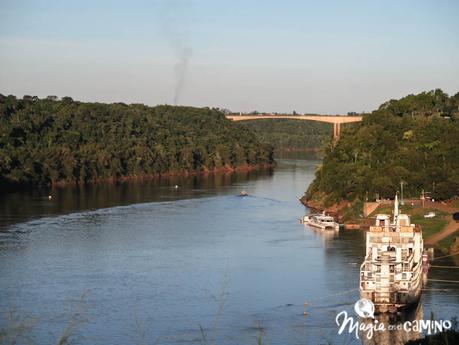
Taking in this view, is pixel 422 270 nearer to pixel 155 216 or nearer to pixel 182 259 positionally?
pixel 182 259

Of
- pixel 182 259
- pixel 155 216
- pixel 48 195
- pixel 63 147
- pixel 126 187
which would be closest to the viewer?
pixel 182 259

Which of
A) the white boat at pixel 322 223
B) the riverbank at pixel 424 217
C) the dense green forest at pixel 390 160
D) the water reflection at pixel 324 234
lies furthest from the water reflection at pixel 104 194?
the water reflection at pixel 324 234

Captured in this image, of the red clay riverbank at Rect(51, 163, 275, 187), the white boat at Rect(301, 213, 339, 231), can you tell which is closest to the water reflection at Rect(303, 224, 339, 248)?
the white boat at Rect(301, 213, 339, 231)

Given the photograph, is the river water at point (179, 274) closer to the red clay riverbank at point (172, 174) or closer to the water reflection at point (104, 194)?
the water reflection at point (104, 194)

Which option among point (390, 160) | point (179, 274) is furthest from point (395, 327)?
point (390, 160)

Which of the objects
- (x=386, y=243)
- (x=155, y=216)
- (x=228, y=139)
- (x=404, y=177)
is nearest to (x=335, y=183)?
(x=404, y=177)

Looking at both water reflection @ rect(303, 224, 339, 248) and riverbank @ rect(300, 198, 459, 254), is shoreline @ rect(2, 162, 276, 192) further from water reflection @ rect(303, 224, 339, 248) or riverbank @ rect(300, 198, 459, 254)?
water reflection @ rect(303, 224, 339, 248)
